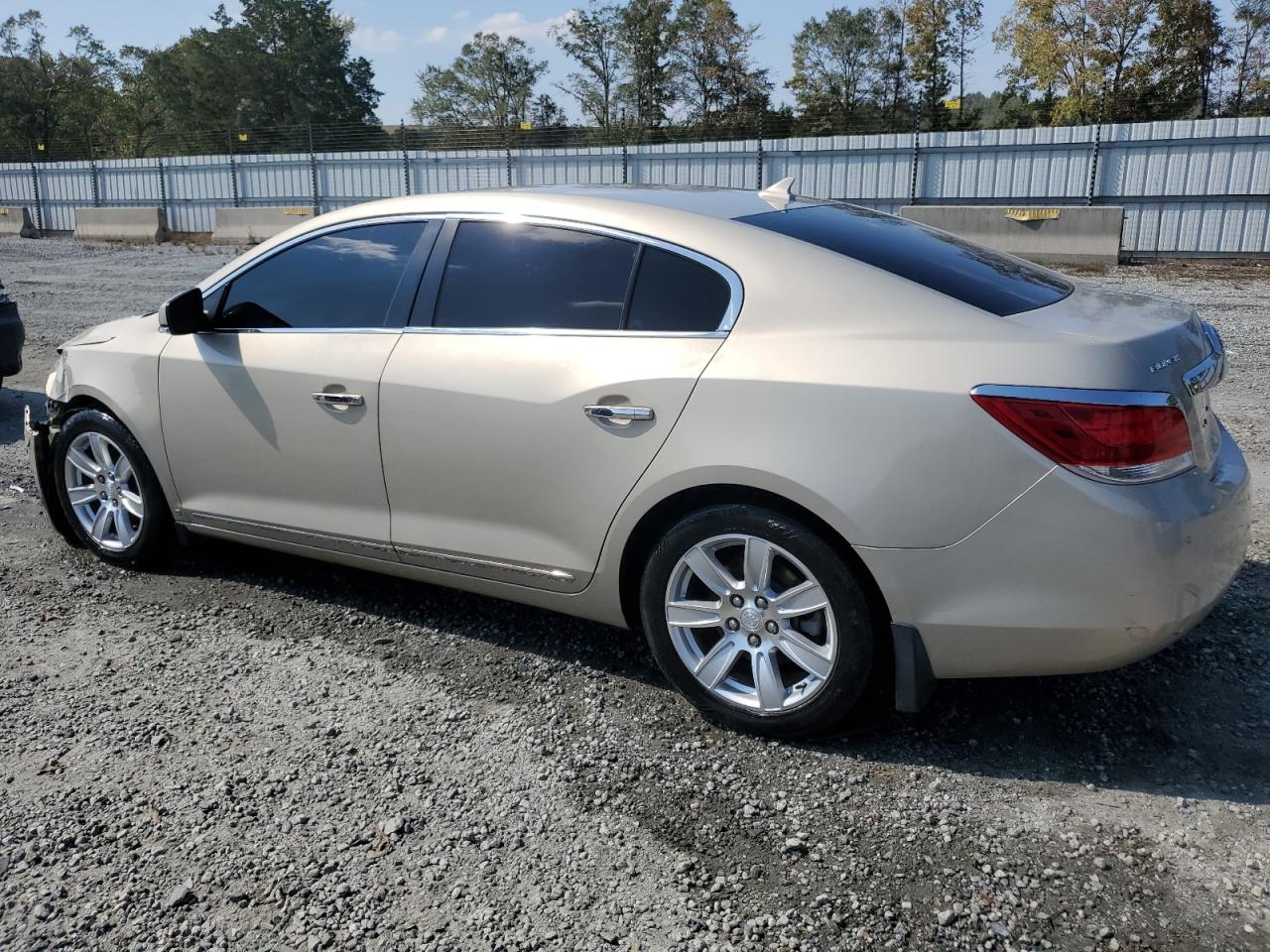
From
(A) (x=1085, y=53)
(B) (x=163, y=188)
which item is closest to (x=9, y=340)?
(B) (x=163, y=188)

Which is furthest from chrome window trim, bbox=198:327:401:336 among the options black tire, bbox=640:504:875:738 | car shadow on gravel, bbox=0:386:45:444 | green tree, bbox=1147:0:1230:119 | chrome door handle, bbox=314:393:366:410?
green tree, bbox=1147:0:1230:119

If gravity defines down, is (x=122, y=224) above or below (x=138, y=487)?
above

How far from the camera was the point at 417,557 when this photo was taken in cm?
385

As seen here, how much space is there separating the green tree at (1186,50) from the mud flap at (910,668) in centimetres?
4431

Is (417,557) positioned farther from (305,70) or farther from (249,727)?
(305,70)

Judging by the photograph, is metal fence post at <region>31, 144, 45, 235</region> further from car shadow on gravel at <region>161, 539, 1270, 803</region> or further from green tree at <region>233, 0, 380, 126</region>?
car shadow on gravel at <region>161, 539, 1270, 803</region>

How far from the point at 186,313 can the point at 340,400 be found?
0.93 meters

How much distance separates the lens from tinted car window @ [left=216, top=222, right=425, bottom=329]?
3945 mm

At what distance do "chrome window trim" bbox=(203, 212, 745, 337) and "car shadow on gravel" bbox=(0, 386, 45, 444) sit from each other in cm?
401

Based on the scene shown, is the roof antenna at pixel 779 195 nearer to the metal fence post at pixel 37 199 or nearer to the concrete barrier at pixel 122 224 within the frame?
the concrete barrier at pixel 122 224

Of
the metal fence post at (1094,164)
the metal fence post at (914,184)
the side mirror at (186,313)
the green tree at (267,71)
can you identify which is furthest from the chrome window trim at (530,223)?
the green tree at (267,71)

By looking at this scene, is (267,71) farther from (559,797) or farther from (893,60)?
(559,797)

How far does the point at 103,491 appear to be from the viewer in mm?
4805

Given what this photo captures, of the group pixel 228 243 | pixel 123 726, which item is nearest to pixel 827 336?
pixel 123 726
